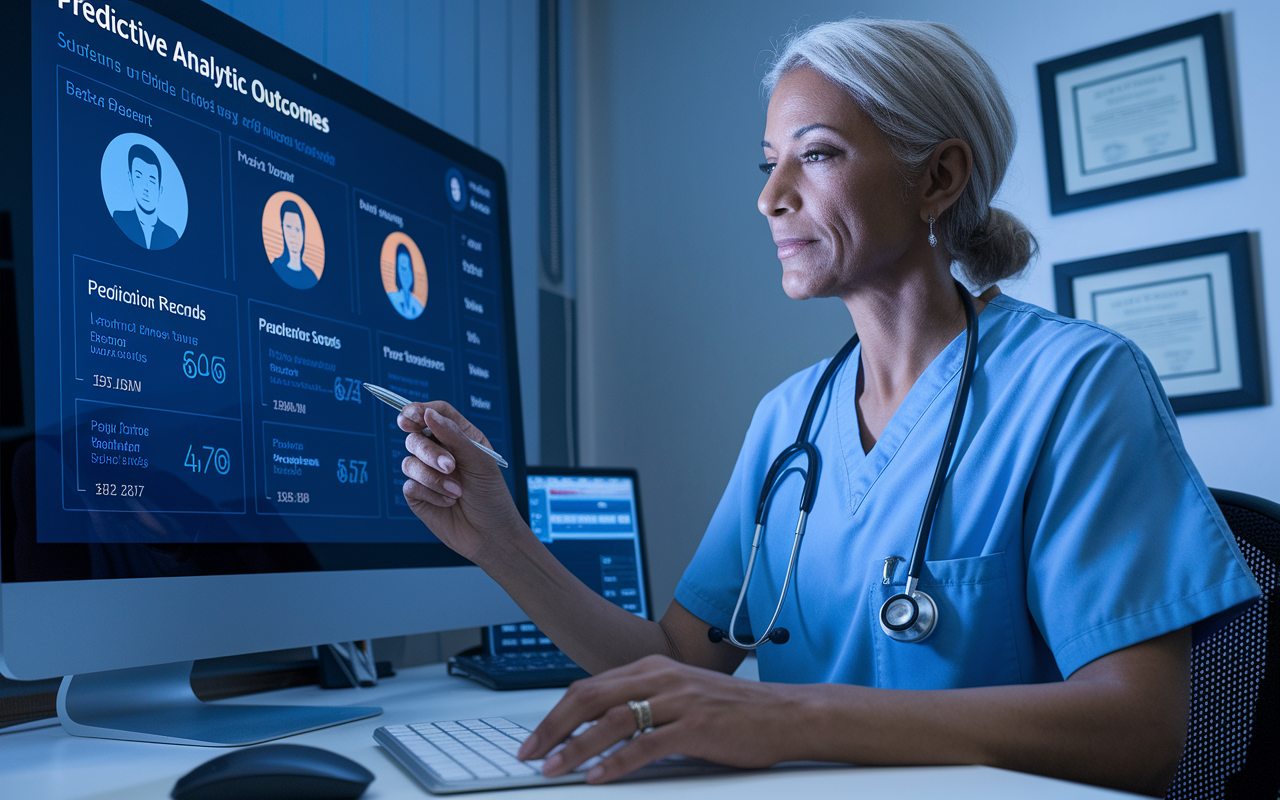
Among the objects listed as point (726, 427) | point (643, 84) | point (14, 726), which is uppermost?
point (643, 84)

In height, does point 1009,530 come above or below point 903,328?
below

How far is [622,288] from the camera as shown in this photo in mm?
2207

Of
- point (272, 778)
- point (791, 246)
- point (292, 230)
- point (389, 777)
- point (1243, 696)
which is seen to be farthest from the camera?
point (791, 246)

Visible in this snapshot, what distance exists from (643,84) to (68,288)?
1.70 metres

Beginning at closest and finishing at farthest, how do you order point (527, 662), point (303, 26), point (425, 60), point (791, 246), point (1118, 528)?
1. point (1118, 528)
2. point (791, 246)
3. point (527, 662)
4. point (303, 26)
5. point (425, 60)

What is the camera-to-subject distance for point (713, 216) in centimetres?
208

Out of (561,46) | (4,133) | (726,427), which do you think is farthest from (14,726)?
(561,46)

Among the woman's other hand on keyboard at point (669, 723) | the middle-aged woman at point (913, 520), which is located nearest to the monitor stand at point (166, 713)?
the middle-aged woman at point (913, 520)

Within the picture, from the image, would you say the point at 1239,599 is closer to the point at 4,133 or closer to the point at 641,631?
the point at 641,631

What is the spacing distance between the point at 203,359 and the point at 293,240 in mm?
190

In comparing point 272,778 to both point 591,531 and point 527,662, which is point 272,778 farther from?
point 591,531

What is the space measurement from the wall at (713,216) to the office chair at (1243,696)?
0.73m

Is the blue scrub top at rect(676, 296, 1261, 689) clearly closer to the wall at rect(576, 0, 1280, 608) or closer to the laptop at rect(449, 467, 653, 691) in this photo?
the laptop at rect(449, 467, 653, 691)

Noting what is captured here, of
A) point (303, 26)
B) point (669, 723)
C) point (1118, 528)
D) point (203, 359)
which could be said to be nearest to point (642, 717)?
point (669, 723)
